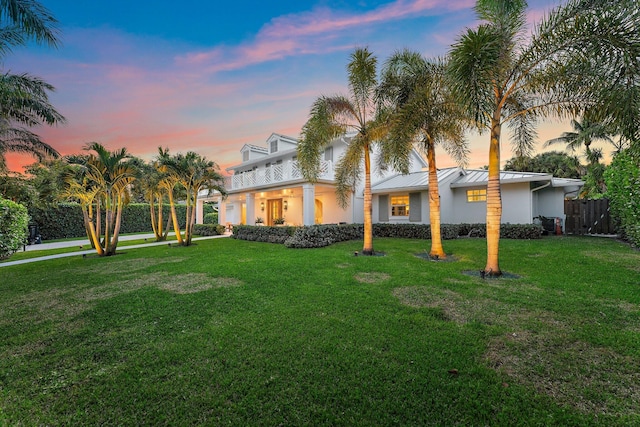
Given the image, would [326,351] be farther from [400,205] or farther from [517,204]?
[517,204]

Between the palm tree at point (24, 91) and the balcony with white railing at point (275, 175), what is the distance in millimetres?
9739

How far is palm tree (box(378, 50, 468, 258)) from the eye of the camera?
8.75 meters

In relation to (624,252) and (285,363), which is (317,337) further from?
(624,252)

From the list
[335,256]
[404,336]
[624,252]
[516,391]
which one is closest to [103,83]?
[335,256]

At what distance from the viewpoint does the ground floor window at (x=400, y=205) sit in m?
16.6

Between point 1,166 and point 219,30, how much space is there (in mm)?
12101

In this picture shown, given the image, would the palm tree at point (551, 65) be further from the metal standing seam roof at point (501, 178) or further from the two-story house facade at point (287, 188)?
the two-story house facade at point (287, 188)

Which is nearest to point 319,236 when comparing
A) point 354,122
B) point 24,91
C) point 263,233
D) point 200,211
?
point 263,233

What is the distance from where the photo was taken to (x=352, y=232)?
14984 millimetres

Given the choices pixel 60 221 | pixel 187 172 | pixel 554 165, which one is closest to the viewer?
pixel 187 172

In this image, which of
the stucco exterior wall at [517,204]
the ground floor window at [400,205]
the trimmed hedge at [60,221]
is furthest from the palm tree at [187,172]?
the stucco exterior wall at [517,204]

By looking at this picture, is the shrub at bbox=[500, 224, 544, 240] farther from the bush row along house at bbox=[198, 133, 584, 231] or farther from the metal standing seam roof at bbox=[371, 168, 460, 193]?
the metal standing seam roof at bbox=[371, 168, 460, 193]

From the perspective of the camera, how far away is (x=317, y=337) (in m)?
3.53

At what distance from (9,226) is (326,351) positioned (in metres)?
10.7
